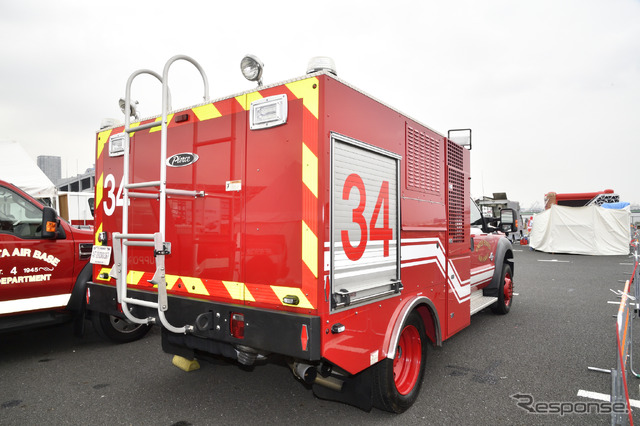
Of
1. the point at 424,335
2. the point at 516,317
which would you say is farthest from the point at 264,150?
the point at 516,317

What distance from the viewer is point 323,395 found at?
9.91 ft

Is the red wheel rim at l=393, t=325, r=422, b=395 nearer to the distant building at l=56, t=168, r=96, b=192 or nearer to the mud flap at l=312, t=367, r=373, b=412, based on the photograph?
the mud flap at l=312, t=367, r=373, b=412

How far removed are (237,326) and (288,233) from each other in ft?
2.46

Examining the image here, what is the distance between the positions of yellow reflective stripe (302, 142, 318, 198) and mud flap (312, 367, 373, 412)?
1.46m

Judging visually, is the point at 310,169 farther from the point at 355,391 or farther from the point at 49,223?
the point at 49,223

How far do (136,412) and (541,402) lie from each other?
3333 millimetres

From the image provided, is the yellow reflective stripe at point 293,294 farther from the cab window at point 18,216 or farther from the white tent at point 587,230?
the white tent at point 587,230

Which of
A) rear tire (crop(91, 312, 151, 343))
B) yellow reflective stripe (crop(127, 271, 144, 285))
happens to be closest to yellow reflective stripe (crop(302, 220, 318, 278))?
yellow reflective stripe (crop(127, 271, 144, 285))

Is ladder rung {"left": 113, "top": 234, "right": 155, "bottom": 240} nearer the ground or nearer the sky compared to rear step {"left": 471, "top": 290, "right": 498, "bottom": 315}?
nearer the sky

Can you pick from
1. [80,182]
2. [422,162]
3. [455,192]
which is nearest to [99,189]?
[422,162]

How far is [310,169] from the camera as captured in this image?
2.49m

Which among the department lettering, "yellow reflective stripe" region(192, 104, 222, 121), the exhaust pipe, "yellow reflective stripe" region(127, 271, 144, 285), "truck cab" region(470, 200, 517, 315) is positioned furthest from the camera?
"truck cab" region(470, 200, 517, 315)

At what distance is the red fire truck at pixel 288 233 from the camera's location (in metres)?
2.51

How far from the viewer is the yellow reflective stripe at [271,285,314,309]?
246 cm
